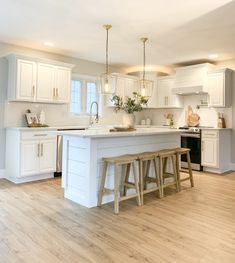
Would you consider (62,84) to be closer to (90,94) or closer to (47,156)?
(90,94)

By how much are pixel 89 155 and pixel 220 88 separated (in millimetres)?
3755

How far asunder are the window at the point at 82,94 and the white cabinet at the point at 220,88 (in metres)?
2.80

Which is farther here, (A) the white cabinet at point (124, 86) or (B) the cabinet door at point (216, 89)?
(A) the white cabinet at point (124, 86)

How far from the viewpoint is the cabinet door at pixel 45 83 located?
4.86 meters

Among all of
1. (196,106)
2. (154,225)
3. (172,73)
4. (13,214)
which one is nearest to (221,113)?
(196,106)

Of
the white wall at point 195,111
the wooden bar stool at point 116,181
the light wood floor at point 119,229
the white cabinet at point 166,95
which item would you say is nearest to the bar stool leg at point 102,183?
the wooden bar stool at point 116,181

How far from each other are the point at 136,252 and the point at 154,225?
63cm

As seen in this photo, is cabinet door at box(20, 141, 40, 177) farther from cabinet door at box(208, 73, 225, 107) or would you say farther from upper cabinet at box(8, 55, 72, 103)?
cabinet door at box(208, 73, 225, 107)

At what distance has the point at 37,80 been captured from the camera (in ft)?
15.8

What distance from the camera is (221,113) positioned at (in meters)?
5.94

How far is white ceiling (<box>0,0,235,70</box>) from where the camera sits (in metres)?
3.21

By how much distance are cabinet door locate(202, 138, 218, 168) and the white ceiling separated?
74.9 inches

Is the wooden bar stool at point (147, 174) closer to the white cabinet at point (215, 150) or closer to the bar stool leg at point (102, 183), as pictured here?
the bar stool leg at point (102, 183)

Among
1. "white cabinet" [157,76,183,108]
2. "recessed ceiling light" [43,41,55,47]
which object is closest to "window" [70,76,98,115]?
"recessed ceiling light" [43,41,55,47]
